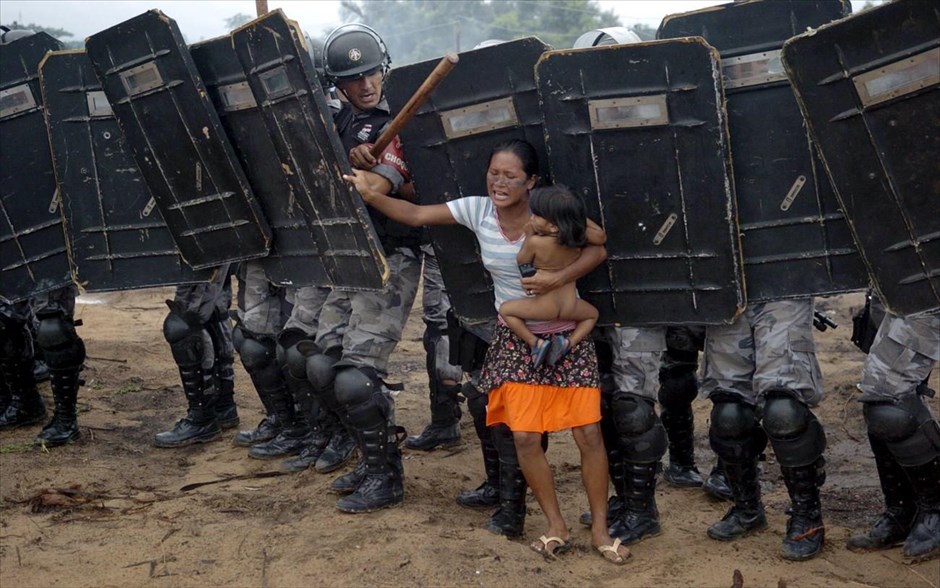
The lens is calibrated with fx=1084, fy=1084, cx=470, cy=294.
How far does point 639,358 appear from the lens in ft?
15.2

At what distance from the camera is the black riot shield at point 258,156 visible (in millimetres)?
5148

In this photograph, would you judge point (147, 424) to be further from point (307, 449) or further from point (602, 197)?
point (602, 197)

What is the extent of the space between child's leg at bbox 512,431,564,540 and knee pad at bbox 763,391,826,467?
70 cm

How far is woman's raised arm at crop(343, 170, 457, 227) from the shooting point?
15.3 ft

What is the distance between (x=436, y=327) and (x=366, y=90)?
172 cm

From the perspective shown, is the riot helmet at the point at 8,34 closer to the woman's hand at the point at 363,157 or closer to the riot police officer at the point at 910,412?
the woman's hand at the point at 363,157

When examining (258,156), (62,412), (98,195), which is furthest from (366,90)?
(62,412)

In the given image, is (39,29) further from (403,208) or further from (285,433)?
(403,208)

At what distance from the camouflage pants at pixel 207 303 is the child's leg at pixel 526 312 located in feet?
8.02

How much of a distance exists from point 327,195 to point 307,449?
6.08ft

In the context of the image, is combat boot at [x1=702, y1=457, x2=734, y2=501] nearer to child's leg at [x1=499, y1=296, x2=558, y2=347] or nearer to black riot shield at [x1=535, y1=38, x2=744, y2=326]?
black riot shield at [x1=535, y1=38, x2=744, y2=326]

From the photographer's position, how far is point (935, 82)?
3672 millimetres

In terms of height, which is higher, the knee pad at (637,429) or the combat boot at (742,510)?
the knee pad at (637,429)

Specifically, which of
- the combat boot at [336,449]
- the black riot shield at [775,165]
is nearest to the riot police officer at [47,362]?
the combat boot at [336,449]
